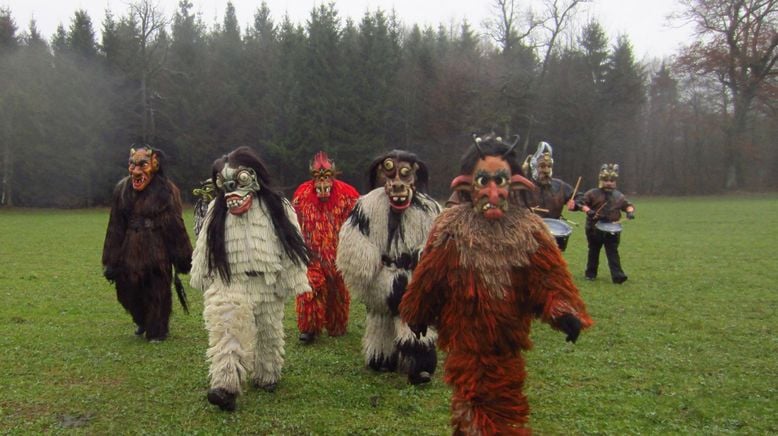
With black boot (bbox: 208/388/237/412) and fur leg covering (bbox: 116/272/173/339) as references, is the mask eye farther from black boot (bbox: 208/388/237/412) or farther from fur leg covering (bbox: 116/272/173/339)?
fur leg covering (bbox: 116/272/173/339)

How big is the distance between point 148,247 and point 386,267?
286cm

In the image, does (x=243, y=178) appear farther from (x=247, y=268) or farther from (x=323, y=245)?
(x=323, y=245)

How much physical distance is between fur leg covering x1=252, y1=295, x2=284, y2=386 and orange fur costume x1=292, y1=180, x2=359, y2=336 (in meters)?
1.57

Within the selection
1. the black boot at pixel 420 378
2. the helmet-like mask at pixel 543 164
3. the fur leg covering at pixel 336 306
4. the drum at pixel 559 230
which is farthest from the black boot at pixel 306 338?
the helmet-like mask at pixel 543 164

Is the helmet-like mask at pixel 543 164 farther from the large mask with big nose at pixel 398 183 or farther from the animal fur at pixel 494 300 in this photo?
the animal fur at pixel 494 300

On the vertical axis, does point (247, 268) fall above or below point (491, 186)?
below

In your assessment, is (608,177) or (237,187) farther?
(608,177)

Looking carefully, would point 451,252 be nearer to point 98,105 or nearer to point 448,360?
point 448,360

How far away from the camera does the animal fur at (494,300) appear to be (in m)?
3.79

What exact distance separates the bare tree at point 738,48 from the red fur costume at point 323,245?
37.0m

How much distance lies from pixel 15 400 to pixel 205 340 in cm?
222

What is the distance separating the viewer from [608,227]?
10.6 meters

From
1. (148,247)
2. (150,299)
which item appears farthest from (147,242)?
(150,299)

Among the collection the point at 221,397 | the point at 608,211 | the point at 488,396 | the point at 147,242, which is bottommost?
the point at 221,397
